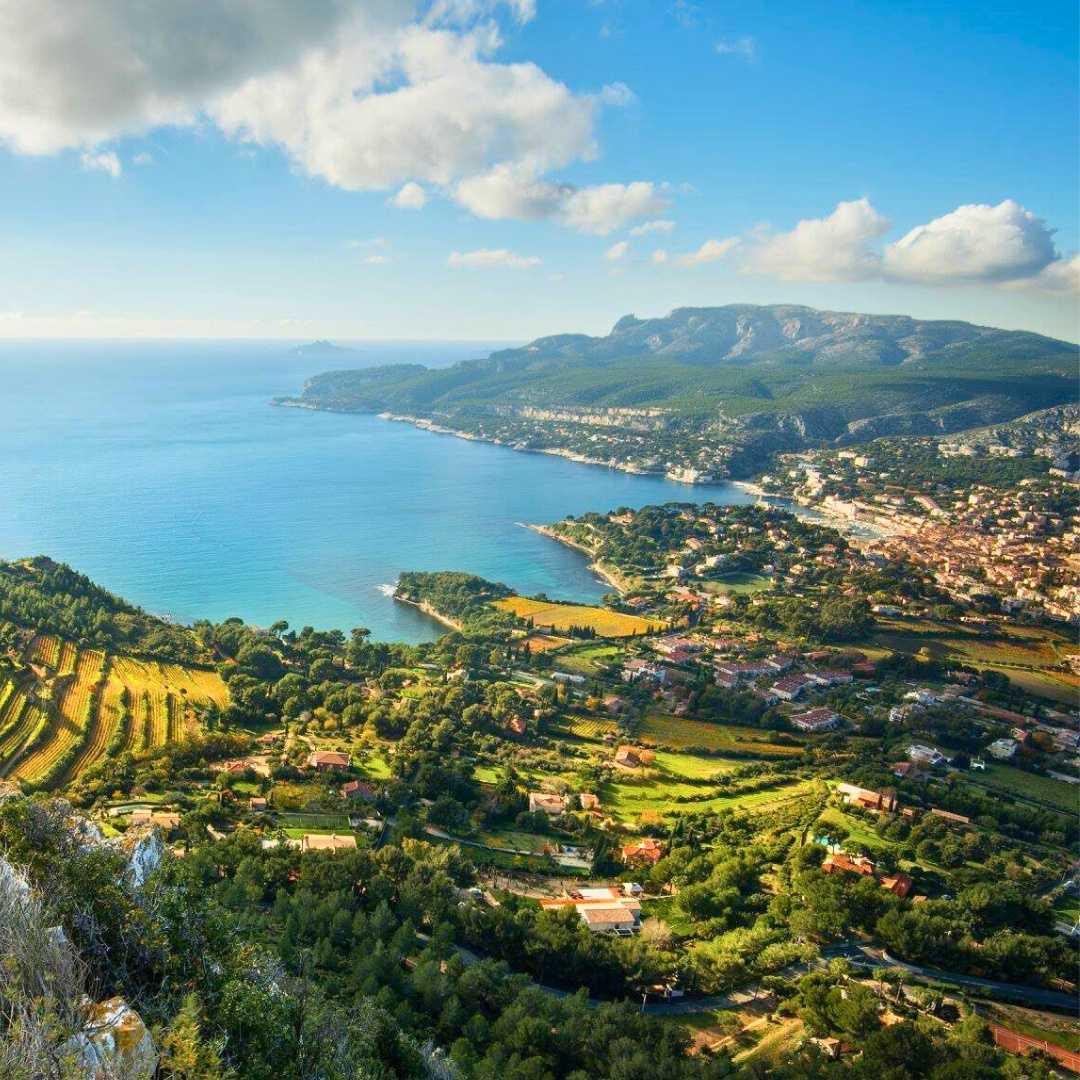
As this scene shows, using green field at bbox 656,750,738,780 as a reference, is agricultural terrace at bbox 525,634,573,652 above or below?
above

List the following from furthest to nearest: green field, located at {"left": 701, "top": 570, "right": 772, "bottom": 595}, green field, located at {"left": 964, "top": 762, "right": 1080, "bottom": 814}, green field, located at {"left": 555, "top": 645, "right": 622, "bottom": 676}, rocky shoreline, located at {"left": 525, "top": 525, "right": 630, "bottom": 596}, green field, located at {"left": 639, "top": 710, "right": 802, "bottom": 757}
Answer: rocky shoreline, located at {"left": 525, "top": 525, "right": 630, "bottom": 596} < green field, located at {"left": 701, "top": 570, "right": 772, "bottom": 595} < green field, located at {"left": 555, "top": 645, "right": 622, "bottom": 676} < green field, located at {"left": 639, "top": 710, "right": 802, "bottom": 757} < green field, located at {"left": 964, "top": 762, "right": 1080, "bottom": 814}

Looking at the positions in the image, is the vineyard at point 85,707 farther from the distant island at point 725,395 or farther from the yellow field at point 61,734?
the distant island at point 725,395

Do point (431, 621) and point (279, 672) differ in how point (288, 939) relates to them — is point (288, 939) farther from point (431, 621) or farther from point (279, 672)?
point (431, 621)

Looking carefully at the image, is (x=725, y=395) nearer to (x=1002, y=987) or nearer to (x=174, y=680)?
(x=174, y=680)

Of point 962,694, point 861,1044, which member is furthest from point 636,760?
point 962,694

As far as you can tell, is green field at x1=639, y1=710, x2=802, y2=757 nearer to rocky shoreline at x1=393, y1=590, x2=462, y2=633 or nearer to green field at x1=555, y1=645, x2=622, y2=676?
green field at x1=555, y1=645, x2=622, y2=676

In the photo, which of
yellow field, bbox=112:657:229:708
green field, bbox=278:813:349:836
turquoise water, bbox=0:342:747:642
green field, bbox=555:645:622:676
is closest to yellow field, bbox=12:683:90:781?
yellow field, bbox=112:657:229:708
